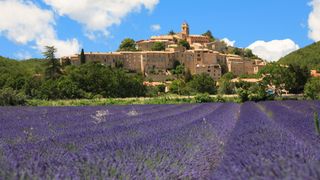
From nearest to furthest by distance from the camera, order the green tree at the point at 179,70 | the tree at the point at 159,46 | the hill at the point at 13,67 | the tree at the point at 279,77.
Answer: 1. the tree at the point at 279,77
2. the hill at the point at 13,67
3. the green tree at the point at 179,70
4. the tree at the point at 159,46

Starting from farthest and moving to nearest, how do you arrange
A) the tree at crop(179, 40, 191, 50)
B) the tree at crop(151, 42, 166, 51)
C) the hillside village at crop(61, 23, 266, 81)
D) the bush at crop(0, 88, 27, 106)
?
the tree at crop(179, 40, 191, 50), the tree at crop(151, 42, 166, 51), the hillside village at crop(61, 23, 266, 81), the bush at crop(0, 88, 27, 106)

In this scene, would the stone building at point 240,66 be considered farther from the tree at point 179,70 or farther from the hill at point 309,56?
the hill at point 309,56

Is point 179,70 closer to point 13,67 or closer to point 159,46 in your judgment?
point 159,46

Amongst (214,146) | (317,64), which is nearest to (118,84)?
(317,64)

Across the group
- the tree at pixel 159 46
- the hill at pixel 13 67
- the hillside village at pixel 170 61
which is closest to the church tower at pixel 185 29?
the tree at pixel 159 46

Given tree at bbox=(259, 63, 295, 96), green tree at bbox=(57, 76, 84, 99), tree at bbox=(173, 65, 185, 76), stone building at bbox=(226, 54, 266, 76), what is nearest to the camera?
green tree at bbox=(57, 76, 84, 99)

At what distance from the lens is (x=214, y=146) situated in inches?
303

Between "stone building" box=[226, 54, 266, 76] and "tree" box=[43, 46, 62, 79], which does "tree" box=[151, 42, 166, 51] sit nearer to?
"stone building" box=[226, 54, 266, 76]

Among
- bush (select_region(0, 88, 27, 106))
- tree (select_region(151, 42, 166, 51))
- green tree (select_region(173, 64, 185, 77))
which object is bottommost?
bush (select_region(0, 88, 27, 106))

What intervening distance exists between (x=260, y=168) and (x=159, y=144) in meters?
3.18

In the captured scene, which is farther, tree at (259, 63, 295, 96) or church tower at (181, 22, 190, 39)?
church tower at (181, 22, 190, 39)

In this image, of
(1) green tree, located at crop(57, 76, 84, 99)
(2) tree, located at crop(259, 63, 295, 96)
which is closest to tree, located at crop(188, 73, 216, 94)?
(2) tree, located at crop(259, 63, 295, 96)

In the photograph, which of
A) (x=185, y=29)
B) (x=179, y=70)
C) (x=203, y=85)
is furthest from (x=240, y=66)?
(x=203, y=85)

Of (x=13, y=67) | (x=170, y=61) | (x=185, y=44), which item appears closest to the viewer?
(x=13, y=67)
